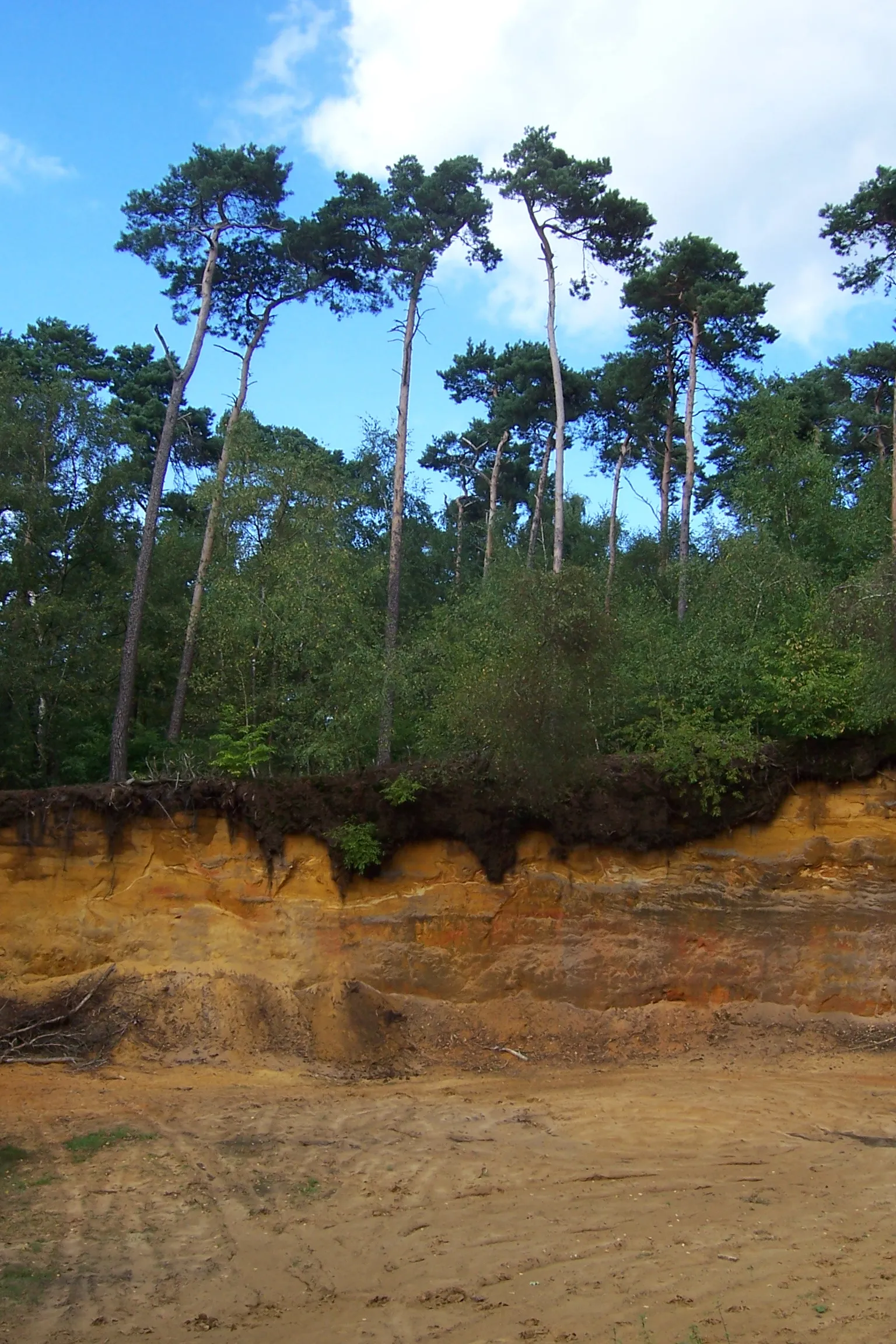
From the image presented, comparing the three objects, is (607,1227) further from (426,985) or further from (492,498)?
(492,498)

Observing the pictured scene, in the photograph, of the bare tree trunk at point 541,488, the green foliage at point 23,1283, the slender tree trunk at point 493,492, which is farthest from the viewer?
the bare tree trunk at point 541,488

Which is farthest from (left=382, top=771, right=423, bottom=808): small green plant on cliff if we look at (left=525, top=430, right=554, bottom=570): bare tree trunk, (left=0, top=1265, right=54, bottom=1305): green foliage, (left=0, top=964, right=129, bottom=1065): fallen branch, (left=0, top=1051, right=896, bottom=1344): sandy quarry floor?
(left=525, top=430, right=554, bottom=570): bare tree trunk

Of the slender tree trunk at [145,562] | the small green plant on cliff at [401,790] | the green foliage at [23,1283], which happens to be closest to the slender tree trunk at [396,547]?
the small green plant on cliff at [401,790]

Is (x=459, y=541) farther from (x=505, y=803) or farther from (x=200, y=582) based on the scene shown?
(x=505, y=803)

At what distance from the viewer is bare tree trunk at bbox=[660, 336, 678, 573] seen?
27.9m

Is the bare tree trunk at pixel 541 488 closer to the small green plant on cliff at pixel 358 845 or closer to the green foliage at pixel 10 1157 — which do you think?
the small green plant on cliff at pixel 358 845

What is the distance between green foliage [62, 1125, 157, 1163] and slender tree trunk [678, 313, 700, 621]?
15166 millimetres

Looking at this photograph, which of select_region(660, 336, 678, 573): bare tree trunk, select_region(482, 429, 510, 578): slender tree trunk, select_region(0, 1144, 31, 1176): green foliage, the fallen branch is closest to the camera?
select_region(0, 1144, 31, 1176): green foliage

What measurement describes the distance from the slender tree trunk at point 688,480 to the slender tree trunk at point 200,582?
1041 cm

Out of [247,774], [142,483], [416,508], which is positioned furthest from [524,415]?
[247,774]

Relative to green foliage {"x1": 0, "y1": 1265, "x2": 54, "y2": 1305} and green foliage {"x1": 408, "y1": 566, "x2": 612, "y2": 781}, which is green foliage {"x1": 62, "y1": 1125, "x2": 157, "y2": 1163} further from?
green foliage {"x1": 408, "y1": 566, "x2": 612, "y2": 781}

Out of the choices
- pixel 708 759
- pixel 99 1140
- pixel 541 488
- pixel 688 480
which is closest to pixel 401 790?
pixel 708 759

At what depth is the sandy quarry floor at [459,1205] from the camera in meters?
7.00

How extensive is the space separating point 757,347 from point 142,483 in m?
15.8
